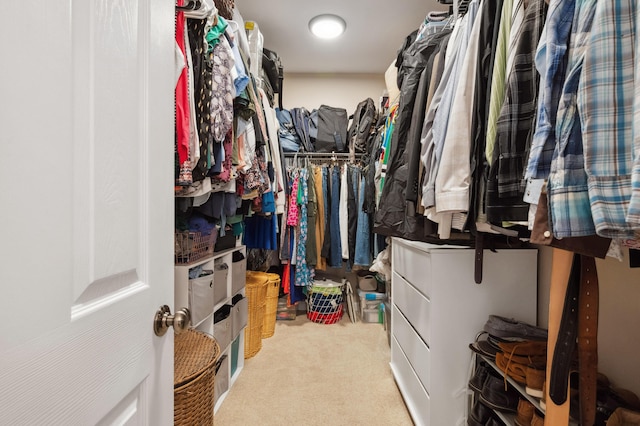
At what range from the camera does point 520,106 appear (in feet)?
2.13

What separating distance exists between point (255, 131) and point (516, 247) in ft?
4.40

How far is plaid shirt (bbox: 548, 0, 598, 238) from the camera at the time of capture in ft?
1.59

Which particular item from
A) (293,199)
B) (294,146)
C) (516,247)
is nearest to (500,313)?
(516,247)

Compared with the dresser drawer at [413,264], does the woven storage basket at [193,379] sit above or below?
below

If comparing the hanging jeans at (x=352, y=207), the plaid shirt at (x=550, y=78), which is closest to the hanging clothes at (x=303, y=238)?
the hanging jeans at (x=352, y=207)

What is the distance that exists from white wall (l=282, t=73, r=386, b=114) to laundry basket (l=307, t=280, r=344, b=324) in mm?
1849

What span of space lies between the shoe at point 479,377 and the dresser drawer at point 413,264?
0.33 m

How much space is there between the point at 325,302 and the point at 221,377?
1.18 m

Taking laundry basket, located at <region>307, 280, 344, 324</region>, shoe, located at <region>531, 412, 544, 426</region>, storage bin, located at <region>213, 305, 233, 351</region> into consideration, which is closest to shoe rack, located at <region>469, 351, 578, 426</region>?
shoe, located at <region>531, 412, 544, 426</region>

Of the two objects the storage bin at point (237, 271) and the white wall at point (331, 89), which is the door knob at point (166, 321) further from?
the white wall at point (331, 89)

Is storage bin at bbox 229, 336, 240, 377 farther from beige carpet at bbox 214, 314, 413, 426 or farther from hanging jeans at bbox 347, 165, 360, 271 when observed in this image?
hanging jeans at bbox 347, 165, 360, 271

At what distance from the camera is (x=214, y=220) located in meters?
1.39

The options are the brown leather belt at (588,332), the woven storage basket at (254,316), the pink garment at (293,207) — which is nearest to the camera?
the brown leather belt at (588,332)

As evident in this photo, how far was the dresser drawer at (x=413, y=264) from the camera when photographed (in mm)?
1290
